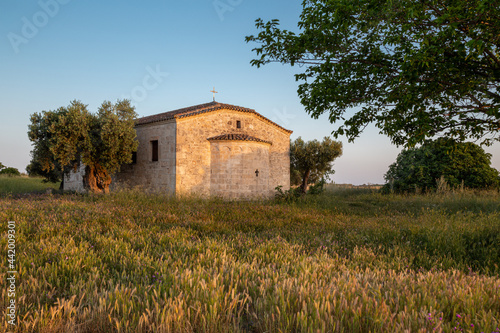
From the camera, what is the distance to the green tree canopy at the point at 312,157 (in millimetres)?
27547

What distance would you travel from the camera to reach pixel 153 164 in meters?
20.2

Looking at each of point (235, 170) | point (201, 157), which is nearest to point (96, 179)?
point (201, 157)

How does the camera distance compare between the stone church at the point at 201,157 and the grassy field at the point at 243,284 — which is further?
the stone church at the point at 201,157

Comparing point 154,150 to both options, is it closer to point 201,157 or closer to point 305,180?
point 201,157

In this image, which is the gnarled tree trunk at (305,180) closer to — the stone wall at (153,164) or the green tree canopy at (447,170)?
the green tree canopy at (447,170)

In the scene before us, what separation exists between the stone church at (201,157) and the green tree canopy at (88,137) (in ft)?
6.51

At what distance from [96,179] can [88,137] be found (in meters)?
3.28

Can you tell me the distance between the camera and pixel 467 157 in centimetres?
1955

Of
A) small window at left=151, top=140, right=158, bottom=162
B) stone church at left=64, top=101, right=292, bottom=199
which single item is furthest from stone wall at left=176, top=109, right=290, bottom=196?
small window at left=151, top=140, right=158, bottom=162

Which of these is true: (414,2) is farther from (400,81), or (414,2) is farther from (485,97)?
(485,97)

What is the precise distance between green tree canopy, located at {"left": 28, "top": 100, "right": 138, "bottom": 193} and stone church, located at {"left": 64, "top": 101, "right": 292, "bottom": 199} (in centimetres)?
199

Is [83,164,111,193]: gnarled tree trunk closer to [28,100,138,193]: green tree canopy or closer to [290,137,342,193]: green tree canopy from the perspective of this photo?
[28,100,138,193]: green tree canopy

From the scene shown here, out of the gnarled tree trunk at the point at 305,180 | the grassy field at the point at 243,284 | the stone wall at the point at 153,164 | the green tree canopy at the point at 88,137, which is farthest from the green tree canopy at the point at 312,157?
the grassy field at the point at 243,284

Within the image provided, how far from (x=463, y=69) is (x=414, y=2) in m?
2.44
